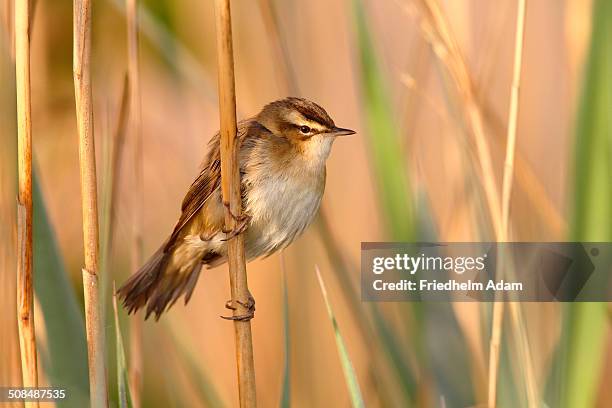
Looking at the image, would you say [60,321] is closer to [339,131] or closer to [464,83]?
[339,131]

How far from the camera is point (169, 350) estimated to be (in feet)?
6.41

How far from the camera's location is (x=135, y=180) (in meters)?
1.83

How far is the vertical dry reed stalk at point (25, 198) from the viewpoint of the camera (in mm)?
1326

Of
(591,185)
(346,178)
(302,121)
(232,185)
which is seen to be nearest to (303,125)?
(302,121)

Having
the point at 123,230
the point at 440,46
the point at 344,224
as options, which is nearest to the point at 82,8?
the point at 440,46

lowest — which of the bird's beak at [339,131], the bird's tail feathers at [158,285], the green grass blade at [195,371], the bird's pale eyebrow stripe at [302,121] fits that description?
the green grass blade at [195,371]

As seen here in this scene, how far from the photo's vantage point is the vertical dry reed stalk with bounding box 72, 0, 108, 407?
4.18 ft

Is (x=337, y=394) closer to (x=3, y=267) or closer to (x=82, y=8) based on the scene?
A: (x=3, y=267)

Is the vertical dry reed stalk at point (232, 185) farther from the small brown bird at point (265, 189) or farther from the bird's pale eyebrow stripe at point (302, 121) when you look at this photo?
the bird's pale eyebrow stripe at point (302, 121)

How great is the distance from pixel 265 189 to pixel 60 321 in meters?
0.53

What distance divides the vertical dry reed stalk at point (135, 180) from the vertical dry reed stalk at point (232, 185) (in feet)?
1.49

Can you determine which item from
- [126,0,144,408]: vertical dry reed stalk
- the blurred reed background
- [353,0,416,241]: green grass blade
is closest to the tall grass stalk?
the blurred reed background

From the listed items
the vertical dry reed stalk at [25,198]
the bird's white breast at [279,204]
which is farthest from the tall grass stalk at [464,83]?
the vertical dry reed stalk at [25,198]

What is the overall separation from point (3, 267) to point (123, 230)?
346mm
